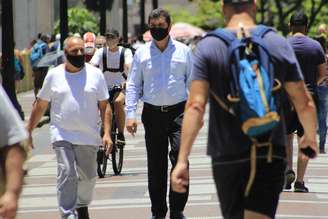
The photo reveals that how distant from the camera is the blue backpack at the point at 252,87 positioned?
6.33 m

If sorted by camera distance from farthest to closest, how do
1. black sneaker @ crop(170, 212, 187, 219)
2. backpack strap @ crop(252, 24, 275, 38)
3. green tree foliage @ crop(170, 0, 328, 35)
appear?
green tree foliage @ crop(170, 0, 328, 35) < black sneaker @ crop(170, 212, 187, 219) < backpack strap @ crop(252, 24, 275, 38)

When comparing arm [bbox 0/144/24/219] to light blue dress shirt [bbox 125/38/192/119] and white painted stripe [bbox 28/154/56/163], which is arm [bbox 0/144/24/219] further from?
white painted stripe [bbox 28/154/56/163]

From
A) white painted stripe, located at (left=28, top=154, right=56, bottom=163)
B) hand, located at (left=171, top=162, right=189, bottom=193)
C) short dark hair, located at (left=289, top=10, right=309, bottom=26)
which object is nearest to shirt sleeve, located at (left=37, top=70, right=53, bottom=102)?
short dark hair, located at (left=289, top=10, right=309, bottom=26)

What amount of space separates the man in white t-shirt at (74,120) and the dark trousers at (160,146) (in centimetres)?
71

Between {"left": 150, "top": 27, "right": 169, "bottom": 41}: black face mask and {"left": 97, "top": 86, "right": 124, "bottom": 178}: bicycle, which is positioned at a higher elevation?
{"left": 150, "top": 27, "right": 169, "bottom": 41}: black face mask

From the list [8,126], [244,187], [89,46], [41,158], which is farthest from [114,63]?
[8,126]

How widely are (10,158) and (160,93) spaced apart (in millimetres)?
5336

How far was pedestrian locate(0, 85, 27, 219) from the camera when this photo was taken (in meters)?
5.54

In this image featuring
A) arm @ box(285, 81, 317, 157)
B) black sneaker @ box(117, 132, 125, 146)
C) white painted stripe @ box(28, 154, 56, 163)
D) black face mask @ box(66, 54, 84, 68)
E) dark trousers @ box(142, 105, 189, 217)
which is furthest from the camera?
white painted stripe @ box(28, 154, 56, 163)

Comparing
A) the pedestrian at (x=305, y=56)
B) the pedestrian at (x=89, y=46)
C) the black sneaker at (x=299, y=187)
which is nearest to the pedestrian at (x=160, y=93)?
the pedestrian at (x=305, y=56)

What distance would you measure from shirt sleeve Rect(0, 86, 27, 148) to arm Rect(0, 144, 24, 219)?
0.04 metres

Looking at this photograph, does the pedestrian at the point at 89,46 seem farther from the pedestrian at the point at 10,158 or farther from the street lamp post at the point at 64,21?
the pedestrian at the point at 10,158

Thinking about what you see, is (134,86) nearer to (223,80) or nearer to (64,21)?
(223,80)

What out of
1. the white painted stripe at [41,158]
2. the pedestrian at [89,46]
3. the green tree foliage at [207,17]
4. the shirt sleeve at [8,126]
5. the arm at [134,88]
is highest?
the shirt sleeve at [8,126]
